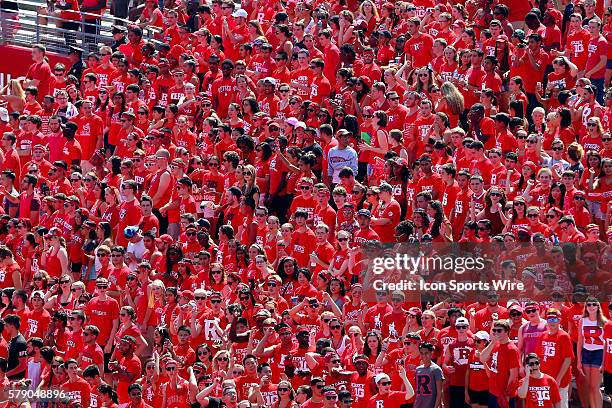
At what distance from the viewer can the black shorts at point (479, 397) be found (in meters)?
18.9

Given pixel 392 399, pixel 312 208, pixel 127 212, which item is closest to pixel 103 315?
pixel 127 212

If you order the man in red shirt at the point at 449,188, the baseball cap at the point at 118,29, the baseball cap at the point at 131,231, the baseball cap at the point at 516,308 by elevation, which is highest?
the baseball cap at the point at 118,29

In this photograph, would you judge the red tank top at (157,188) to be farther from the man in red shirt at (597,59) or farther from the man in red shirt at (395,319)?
the man in red shirt at (597,59)

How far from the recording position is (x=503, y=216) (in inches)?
821

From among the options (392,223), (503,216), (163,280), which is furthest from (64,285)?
(503,216)

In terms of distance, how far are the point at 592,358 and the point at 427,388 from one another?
6.08 ft

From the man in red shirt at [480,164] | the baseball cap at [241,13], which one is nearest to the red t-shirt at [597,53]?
the man in red shirt at [480,164]

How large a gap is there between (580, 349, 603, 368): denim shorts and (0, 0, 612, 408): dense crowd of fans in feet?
0.08

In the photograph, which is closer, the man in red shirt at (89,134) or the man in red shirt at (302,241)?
the man in red shirt at (302,241)

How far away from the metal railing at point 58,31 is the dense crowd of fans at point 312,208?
136 cm

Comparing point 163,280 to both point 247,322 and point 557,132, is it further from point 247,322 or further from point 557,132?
point 557,132

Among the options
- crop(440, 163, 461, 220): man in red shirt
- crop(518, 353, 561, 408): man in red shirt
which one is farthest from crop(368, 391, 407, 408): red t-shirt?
crop(440, 163, 461, 220): man in red shirt

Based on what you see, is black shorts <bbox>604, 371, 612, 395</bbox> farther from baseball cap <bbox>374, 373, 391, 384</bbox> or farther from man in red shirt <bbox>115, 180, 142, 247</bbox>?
man in red shirt <bbox>115, 180, 142, 247</bbox>

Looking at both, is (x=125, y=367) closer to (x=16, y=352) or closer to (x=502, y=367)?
(x=16, y=352)
